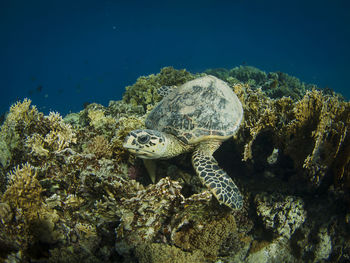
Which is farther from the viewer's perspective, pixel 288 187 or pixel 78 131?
pixel 78 131

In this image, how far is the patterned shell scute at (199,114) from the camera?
3057 millimetres

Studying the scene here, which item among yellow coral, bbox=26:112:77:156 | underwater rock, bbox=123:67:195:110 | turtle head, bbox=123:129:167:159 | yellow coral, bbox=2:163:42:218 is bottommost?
yellow coral, bbox=2:163:42:218

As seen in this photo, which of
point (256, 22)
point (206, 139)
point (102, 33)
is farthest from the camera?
point (102, 33)

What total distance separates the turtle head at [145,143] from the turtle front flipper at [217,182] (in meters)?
0.62

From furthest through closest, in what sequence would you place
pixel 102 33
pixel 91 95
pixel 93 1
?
pixel 102 33 < pixel 91 95 < pixel 93 1

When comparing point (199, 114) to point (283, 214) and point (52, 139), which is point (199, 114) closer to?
point (283, 214)

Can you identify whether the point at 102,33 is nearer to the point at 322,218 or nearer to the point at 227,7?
the point at 227,7

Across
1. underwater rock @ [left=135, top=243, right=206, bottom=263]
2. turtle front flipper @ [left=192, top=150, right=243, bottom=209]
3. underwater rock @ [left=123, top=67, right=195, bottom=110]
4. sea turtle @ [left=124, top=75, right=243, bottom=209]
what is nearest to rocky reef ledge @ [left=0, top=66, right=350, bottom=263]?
underwater rock @ [left=135, top=243, right=206, bottom=263]

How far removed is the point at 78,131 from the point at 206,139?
99.6 inches

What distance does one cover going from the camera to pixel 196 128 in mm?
3066

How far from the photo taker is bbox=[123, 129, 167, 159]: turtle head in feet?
8.45

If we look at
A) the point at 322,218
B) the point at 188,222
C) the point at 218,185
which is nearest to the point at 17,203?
the point at 188,222

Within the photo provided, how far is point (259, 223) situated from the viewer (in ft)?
9.16

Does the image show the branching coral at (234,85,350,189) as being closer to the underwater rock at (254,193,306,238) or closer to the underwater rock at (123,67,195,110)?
the underwater rock at (254,193,306,238)
